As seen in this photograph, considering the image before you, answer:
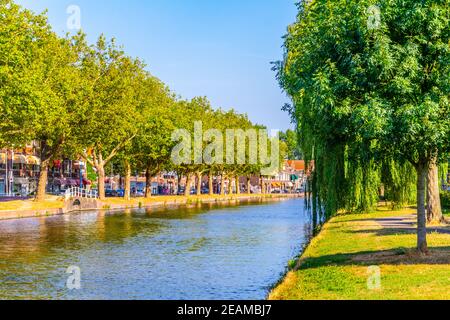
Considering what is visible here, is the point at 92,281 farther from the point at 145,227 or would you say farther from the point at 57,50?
the point at 57,50

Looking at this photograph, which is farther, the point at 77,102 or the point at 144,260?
the point at 77,102

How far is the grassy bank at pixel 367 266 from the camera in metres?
16.9

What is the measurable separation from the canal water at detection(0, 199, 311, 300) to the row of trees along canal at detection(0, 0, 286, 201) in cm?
1332

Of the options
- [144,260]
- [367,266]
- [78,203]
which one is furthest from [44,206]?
[367,266]

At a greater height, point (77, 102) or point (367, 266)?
point (77, 102)

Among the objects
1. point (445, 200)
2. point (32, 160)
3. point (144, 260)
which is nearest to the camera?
point (144, 260)

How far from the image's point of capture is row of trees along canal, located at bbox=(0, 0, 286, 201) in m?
56.6

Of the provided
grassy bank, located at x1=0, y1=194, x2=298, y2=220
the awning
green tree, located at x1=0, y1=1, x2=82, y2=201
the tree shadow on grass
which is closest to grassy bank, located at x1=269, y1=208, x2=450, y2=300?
the tree shadow on grass

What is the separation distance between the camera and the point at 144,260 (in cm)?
3047

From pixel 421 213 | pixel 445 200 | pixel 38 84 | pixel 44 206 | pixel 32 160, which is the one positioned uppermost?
pixel 38 84

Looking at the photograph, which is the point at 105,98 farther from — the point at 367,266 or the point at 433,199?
the point at 367,266

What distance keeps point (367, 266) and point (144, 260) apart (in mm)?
12462

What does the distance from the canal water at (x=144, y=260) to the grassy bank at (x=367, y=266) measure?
2.03 metres

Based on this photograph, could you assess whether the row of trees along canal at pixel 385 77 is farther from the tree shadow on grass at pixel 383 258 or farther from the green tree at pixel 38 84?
the green tree at pixel 38 84
